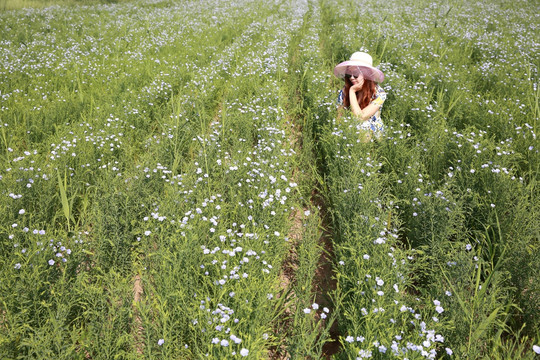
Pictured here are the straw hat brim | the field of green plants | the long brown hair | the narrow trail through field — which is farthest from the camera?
the long brown hair

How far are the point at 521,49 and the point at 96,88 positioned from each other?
1166 cm

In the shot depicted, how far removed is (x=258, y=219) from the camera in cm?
352

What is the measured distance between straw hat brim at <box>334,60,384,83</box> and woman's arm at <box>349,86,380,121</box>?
331 millimetres

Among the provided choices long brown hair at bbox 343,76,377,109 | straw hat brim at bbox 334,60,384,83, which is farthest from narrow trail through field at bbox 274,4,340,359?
straw hat brim at bbox 334,60,384,83

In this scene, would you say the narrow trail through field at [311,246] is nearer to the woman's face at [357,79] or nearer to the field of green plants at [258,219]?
the field of green plants at [258,219]

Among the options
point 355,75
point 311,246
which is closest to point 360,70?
point 355,75

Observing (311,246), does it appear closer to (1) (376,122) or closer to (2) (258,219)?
(2) (258,219)

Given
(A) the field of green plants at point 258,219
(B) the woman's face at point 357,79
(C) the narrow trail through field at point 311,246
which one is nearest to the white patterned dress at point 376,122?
(A) the field of green plants at point 258,219

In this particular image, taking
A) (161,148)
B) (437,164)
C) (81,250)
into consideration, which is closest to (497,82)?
(437,164)

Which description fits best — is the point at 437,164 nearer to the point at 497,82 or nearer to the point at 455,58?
the point at 497,82

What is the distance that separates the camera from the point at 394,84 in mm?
6945

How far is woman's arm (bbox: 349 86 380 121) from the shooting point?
5470 millimetres

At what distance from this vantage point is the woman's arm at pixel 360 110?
5.47 metres

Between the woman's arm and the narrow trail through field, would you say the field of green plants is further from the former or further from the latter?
the woman's arm
